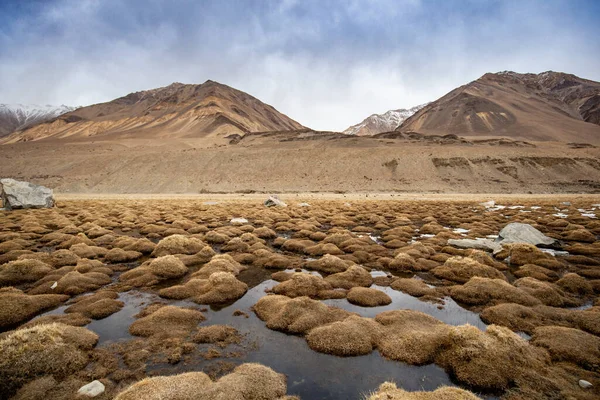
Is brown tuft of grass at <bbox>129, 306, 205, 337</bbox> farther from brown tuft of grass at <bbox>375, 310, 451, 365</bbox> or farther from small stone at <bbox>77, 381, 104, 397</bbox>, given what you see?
brown tuft of grass at <bbox>375, 310, 451, 365</bbox>

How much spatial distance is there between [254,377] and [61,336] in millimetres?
6320

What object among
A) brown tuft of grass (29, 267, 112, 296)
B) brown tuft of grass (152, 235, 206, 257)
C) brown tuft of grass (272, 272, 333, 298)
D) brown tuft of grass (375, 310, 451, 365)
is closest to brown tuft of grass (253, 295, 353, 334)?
brown tuft of grass (272, 272, 333, 298)

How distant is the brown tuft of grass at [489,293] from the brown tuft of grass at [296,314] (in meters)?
6.09

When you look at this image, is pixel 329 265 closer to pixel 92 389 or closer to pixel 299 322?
pixel 299 322

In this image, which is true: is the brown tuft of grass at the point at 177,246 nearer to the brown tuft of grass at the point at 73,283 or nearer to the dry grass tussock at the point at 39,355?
the brown tuft of grass at the point at 73,283

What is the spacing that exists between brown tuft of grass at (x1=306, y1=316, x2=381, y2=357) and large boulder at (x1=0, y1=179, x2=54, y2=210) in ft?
168

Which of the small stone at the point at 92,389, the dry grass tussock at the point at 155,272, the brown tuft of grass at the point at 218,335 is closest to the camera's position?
the small stone at the point at 92,389

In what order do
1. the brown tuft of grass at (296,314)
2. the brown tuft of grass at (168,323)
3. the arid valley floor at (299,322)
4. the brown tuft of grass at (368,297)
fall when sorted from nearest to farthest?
1. the arid valley floor at (299,322)
2. the brown tuft of grass at (168,323)
3. the brown tuft of grass at (296,314)
4. the brown tuft of grass at (368,297)

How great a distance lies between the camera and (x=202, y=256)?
1995 centimetres

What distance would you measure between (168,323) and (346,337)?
21.8 feet

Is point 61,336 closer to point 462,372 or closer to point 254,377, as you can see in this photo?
point 254,377

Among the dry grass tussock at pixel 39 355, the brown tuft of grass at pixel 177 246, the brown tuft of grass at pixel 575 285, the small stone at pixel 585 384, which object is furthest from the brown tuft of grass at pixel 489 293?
the brown tuft of grass at pixel 177 246

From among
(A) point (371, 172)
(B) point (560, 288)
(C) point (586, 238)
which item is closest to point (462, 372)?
(B) point (560, 288)

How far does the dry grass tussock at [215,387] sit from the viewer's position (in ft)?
22.1
